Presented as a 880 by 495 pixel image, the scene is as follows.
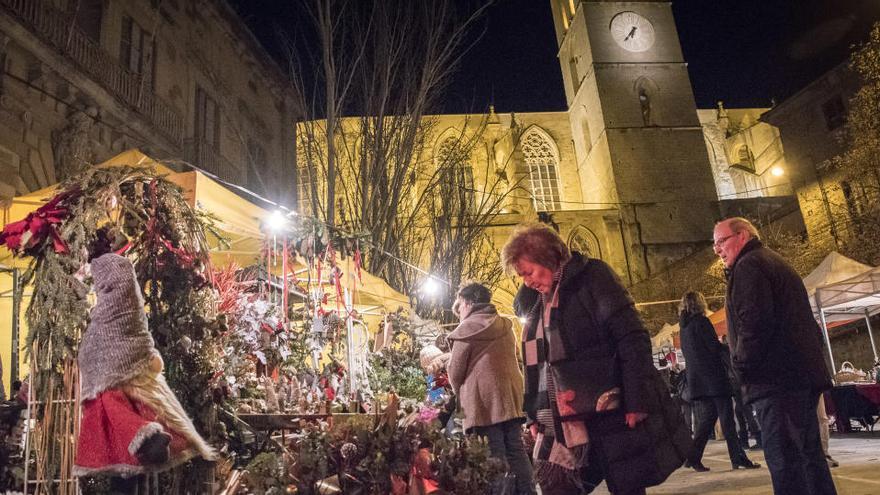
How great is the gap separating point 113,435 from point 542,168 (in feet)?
116

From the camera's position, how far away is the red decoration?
3145 mm

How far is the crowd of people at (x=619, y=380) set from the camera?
2.34m

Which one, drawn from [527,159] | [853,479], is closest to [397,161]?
[853,479]

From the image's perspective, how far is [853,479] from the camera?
160 inches

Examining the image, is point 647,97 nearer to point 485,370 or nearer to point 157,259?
point 485,370

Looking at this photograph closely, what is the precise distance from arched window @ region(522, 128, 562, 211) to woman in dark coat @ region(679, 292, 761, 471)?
29.6 metres

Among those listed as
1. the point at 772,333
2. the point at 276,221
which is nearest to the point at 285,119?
the point at 276,221

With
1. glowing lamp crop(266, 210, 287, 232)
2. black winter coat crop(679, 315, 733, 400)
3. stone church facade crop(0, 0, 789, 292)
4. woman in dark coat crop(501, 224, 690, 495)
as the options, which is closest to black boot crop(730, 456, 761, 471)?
black winter coat crop(679, 315, 733, 400)

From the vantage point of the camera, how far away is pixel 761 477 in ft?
15.3

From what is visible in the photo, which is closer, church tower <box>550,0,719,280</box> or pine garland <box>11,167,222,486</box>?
pine garland <box>11,167,222,486</box>

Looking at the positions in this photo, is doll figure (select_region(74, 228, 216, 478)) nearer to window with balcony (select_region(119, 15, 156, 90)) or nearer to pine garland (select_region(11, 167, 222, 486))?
pine garland (select_region(11, 167, 222, 486))

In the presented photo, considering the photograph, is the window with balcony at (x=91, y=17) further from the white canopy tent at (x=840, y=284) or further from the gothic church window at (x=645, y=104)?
the gothic church window at (x=645, y=104)

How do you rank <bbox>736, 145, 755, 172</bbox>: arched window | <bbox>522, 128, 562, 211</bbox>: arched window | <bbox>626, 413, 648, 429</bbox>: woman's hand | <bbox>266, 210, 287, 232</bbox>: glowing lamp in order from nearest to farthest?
1. <bbox>626, 413, 648, 429</bbox>: woman's hand
2. <bbox>266, 210, 287, 232</bbox>: glowing lamp
3. <bbox>522, 128, 562, 211</bbox>: arched window
4. <bbox>736, 145, 755, 172</bbox>: arched window

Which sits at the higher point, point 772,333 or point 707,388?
point 772,333
